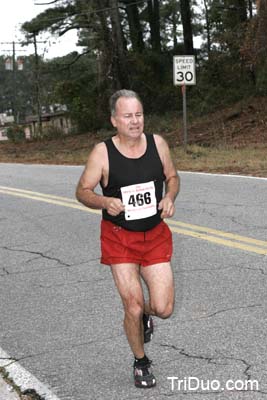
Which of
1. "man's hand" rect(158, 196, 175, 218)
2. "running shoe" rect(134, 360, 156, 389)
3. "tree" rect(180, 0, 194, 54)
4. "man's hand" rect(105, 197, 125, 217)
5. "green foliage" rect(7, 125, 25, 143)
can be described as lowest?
"green foliage" rect(7, 125, 25, 143)

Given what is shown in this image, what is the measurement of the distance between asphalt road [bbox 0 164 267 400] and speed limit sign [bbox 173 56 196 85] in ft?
28.6

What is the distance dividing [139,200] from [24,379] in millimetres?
1388

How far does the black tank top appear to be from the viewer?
12.9 feet

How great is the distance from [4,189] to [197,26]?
49.1m

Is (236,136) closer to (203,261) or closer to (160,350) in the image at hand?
(203,261)

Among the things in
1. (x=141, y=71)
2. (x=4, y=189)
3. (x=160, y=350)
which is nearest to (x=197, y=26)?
(x=141, y=71)

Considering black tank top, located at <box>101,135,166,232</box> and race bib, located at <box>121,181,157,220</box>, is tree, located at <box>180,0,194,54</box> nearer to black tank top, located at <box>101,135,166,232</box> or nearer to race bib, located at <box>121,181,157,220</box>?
black tank top, located at <box>101,135,166,232</box>

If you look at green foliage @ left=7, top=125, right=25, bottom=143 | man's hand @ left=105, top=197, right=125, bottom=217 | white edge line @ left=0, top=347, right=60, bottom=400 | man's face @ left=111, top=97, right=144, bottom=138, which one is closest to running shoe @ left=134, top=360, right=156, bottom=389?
white edge line @ left=0, top=347, right=60, bottom=400

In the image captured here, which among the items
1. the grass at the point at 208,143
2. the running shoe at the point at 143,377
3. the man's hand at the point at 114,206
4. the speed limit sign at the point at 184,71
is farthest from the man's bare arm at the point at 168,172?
the speed limit sign at the point at 184,71

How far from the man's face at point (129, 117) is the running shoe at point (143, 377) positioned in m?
1.39

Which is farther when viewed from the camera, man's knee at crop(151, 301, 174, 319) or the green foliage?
the green foliage

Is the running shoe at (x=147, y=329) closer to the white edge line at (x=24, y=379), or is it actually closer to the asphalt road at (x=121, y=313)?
the asphalt road at (x=121, y=313)

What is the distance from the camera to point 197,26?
60438 mm

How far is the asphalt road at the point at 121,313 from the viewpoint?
13.4ft
